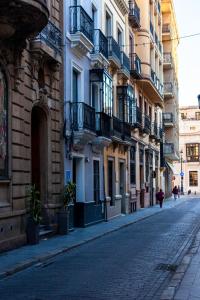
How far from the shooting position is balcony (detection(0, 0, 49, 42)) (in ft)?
43.5

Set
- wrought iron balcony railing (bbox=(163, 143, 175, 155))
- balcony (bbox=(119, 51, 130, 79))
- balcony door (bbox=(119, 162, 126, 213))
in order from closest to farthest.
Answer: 1. balcony (bbox=(119, 51, 130, 79))
2. balcony door (bbox=(119, 162, 126, 213))
3. wrought iron balcony railing (bbox=(163, 143, 175, 155))

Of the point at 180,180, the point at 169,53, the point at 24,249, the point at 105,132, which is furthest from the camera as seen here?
the point at 180,180

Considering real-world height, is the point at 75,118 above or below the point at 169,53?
below

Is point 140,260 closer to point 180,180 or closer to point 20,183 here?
point 20,183

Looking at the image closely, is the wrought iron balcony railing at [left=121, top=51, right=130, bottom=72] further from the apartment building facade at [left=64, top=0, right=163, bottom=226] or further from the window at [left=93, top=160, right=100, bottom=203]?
the window at [left=93, top=160, right=100, bottom=203]

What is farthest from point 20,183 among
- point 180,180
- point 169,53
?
point 180,180

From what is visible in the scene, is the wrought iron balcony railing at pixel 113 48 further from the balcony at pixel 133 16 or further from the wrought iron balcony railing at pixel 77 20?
the balcony at pixel 133 16

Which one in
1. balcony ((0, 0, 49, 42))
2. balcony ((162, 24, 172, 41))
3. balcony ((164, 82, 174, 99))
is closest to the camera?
balcony ((0, 0, 49, 42))

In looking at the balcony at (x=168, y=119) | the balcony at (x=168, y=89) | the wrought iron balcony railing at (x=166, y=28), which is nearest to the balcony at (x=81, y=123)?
the balcony at (x=168, y=89)

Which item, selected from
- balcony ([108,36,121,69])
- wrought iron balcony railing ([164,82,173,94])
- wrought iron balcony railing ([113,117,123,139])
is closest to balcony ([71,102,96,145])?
balcony ([108,36,121,69])

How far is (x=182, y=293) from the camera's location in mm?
9227

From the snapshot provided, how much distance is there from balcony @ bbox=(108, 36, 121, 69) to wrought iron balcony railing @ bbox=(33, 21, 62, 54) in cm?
816

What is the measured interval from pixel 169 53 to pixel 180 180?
110 feet

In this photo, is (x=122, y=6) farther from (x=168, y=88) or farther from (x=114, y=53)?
(x=168, y=88)
